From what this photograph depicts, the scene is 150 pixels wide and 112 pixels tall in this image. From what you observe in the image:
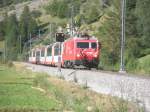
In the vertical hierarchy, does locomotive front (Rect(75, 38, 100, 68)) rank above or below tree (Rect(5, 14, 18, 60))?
below

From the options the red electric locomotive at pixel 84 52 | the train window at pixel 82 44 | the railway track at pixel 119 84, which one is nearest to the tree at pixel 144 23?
the red electric locomotive at pixel 84 52

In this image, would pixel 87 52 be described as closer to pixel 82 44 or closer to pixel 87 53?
pixel 87 53

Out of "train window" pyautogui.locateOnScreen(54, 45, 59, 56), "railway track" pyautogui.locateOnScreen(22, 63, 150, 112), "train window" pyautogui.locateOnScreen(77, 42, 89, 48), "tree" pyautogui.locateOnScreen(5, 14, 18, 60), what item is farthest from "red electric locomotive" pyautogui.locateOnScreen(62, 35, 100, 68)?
"tree" pyautogui.locateOnScreen(5, 14, 18, 60)

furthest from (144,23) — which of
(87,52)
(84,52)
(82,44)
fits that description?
(84,52)

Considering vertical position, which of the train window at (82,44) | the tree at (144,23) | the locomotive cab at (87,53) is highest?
the tree at (144,23)

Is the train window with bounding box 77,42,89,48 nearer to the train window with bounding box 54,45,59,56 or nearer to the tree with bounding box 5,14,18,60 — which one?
the train window with bounding box 54,45,59,56

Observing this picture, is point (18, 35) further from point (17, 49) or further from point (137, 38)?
point (137, 38)

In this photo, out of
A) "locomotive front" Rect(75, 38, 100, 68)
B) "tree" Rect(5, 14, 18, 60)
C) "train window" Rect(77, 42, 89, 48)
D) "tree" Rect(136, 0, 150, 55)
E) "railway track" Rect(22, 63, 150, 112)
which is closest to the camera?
"railway track" Rect(22, 63, 150, 112)

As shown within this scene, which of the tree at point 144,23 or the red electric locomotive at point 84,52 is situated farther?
the tree at point 144,23

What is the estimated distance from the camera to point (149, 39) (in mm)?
65875

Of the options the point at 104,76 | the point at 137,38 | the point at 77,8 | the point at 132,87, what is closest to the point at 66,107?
the point at 104,76

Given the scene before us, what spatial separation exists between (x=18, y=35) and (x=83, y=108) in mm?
171502

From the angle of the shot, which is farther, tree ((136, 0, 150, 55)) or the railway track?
tree ((136, 0, 150, 55))

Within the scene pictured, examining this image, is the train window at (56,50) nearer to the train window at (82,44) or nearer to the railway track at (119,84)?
the train window at (82,44)
